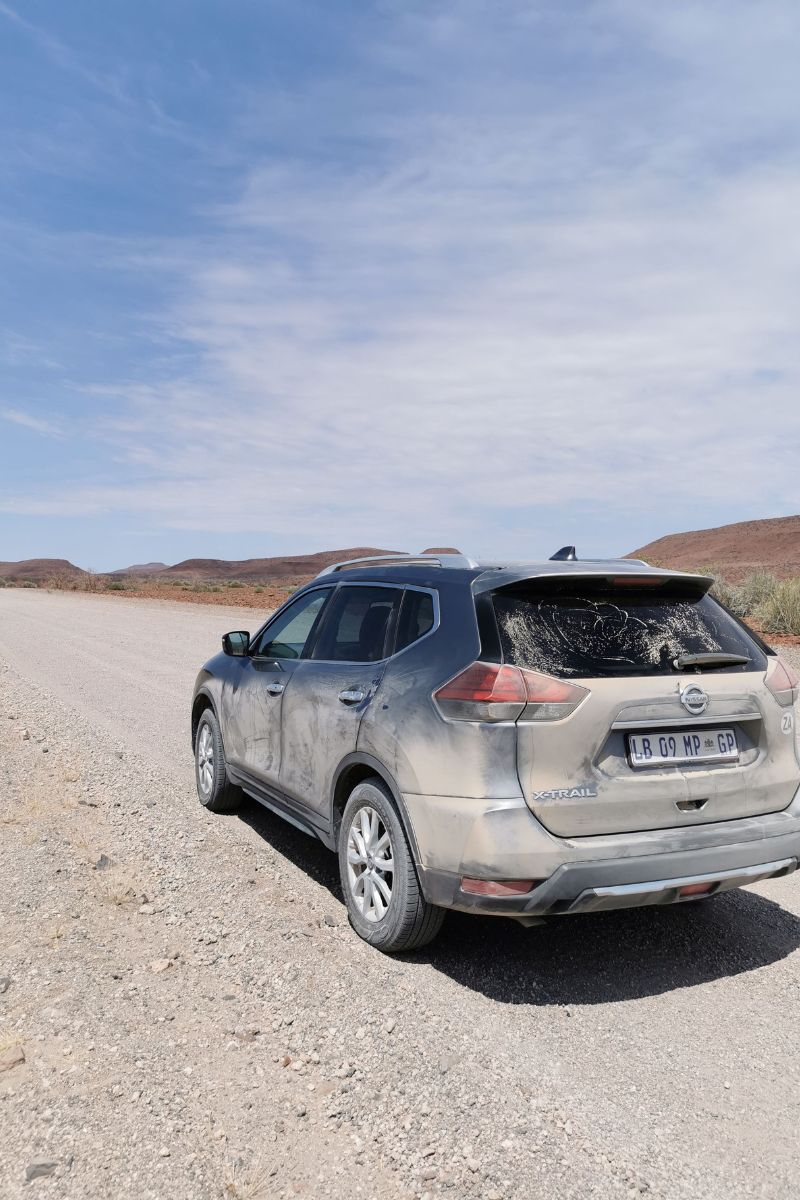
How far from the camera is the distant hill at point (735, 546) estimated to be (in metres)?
77.3

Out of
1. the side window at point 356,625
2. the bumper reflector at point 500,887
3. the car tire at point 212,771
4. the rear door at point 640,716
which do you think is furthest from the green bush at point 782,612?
→ the bumper reflector at point 500,887

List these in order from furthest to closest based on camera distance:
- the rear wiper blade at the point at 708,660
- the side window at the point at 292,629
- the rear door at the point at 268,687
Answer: the side window at the point at 292,629 < the rear door at the point at 268,687 < the rear wiper blade at the point at 708,660

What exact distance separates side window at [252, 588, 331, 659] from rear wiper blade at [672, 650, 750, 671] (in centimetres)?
215

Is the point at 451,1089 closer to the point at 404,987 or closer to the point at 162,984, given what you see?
the point at 404,987

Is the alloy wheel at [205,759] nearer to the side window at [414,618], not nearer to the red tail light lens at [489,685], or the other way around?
the side window at [414,618]

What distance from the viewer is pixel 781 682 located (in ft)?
13.1

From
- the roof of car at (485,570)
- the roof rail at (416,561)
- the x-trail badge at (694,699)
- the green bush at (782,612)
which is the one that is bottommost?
the green bush at (782,612)

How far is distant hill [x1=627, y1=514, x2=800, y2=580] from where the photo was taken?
254 ft

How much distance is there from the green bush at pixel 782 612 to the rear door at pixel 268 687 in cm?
1538

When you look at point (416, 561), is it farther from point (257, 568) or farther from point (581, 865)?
point (257, 568)

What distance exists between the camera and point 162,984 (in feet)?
12.3

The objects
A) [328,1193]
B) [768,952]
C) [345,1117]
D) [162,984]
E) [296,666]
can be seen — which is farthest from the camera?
[296,666]

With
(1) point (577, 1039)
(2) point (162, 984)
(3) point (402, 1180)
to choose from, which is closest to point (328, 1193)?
(3) point (402, 1180)

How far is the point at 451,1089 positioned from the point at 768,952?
6.11ft
